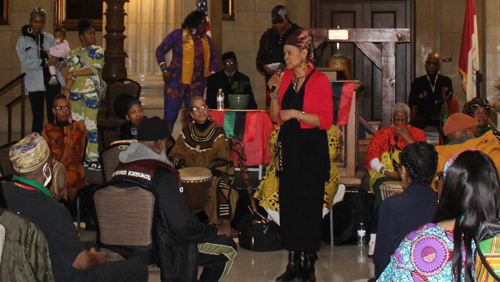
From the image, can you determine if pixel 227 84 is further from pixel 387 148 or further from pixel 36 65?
pixel 387 148

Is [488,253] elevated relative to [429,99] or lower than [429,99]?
lower

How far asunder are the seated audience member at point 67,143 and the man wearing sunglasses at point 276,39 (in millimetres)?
2208

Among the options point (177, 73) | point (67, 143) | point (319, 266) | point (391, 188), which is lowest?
point (319, 266)

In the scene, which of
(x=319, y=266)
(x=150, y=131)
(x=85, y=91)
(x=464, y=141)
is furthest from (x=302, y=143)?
(x=85, y=91)

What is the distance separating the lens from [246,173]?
559 centimetres

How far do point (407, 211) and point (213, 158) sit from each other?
2774 mm

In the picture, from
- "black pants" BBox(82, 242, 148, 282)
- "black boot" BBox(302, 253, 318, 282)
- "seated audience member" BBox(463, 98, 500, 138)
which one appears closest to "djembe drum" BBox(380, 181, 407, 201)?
"black boot" BBox(302, 253, 318, 282)

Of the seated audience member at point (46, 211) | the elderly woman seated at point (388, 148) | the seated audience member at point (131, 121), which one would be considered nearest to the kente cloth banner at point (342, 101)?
the elderly woman seated at point (388, 148)

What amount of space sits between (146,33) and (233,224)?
354 centimetres

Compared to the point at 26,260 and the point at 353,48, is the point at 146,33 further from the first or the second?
the point at 26,260

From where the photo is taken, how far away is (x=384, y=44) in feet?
23.3

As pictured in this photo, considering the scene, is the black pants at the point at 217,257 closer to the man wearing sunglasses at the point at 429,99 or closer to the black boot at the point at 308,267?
the black boot at the point at 308,267

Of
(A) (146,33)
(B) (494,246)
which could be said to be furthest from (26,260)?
(A) (146,33)

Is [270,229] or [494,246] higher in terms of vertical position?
[494,246]
